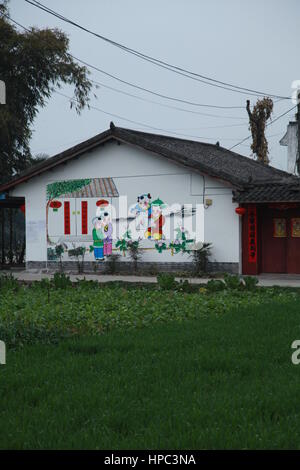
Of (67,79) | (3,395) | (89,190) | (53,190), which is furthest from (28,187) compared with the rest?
(3,395)

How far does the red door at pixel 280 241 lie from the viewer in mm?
19773

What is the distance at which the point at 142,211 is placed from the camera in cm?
2122

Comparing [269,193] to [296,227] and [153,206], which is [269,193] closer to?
[296,227]

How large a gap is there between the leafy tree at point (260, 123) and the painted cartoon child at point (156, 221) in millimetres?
16815

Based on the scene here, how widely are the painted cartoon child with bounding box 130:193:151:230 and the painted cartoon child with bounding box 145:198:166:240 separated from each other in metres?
0.17

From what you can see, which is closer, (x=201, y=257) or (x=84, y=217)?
(x=201, y=257)

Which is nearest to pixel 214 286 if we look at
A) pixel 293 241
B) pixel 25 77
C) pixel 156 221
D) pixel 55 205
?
pixel 293 241

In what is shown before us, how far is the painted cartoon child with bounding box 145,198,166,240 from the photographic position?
20922mm

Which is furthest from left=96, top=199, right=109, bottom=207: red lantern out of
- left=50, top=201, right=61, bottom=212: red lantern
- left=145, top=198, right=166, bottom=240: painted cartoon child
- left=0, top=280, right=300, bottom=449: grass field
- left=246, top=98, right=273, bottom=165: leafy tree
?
left=246, top=98, right=273, bottom=165: leafy tree

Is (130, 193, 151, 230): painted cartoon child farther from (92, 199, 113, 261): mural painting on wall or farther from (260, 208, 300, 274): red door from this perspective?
(260, 208, 300, 274): red door

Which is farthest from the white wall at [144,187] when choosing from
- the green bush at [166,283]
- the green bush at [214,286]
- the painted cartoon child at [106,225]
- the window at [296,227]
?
the green bush at [166,283]

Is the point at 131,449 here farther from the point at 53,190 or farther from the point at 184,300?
the point at 53,190

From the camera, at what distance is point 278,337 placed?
330 inches

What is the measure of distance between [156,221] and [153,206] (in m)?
0.50
